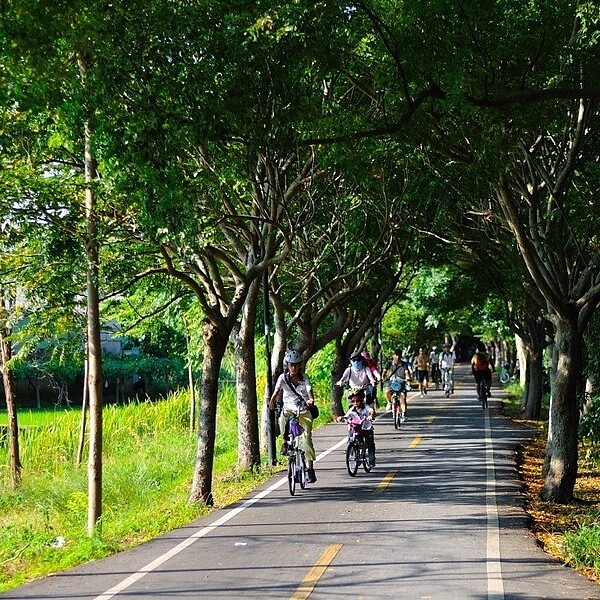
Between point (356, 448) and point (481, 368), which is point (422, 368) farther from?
point (356, 448)

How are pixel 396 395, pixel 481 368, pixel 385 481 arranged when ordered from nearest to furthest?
1. pixel 385 481
2. pixel 396 395
3. pixel 481 368

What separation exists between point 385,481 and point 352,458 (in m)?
0.98

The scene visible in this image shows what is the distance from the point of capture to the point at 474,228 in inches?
917

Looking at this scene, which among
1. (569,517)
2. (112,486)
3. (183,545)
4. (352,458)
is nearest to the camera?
(183,545)

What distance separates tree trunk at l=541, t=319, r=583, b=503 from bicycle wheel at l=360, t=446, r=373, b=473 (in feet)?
10.5

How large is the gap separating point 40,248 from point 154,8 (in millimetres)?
5906

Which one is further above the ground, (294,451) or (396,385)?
(396,385)

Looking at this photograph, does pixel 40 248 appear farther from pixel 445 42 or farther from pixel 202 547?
pixel 445 42

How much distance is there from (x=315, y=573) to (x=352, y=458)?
798 centimetres

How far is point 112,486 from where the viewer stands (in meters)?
20.3

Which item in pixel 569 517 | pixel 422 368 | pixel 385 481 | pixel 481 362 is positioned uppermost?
pixel 422 368

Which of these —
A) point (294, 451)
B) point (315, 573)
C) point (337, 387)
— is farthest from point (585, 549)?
point (337, 387)

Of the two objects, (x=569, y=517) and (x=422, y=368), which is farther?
(x=422, y=368)

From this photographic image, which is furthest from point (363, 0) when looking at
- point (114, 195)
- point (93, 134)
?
point (114, 195)
